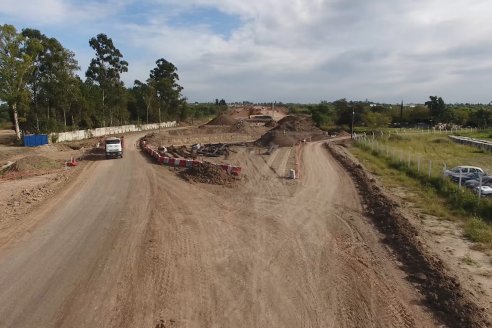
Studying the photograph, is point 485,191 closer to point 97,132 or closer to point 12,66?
point 12,66

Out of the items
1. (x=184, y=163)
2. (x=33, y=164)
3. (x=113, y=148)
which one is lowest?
(x=33, y=164)

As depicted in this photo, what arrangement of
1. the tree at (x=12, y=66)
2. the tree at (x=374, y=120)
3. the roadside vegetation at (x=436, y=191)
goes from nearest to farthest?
the roadside vegetation at (x=436, y=191) → the tree at (x=12, y=66) → the tree at (x=374, y=120)

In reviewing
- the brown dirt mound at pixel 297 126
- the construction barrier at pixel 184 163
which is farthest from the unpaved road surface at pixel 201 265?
the brown dirt mound at pixel 297 126

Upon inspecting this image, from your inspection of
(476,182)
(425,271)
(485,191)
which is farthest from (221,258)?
(476,182)

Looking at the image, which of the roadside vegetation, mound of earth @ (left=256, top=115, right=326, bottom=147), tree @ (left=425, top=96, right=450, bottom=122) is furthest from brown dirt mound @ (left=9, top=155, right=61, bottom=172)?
tree @ (left=425, top=96, right=450, bottom=122)

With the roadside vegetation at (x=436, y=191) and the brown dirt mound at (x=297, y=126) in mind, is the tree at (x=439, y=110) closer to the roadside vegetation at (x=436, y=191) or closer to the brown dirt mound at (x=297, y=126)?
the brown dirt mound at (x=297, y=126)

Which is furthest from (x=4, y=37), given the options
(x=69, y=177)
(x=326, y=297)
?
(x=326, y=297)
